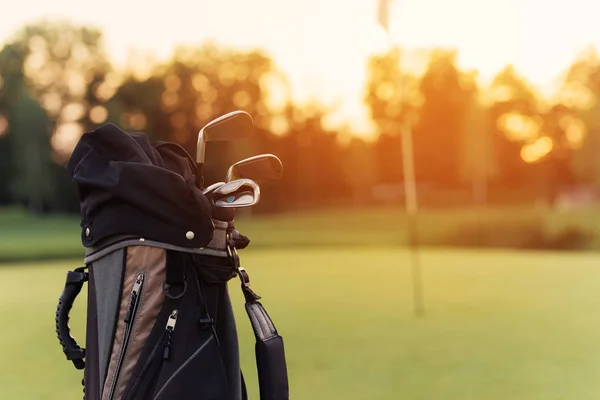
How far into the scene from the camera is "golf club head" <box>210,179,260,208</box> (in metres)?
2.28

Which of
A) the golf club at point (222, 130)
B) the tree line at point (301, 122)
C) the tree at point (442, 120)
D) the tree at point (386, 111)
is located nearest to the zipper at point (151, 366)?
the golf club at point (222, 130)

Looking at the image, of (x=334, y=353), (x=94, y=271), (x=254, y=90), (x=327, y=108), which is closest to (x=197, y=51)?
(x=254, y=90)

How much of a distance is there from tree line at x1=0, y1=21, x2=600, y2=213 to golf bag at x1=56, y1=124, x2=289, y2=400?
95.7 ft

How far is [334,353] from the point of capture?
5.80 m

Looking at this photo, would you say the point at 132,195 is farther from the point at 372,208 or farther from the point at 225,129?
the point at 372,208

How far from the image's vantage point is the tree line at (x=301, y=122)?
35.0 metres

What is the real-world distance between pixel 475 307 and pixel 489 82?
34.6 metres

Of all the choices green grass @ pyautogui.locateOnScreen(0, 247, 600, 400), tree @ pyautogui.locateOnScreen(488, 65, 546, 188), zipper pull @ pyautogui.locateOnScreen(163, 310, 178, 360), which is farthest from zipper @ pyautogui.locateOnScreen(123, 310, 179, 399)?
tree @ pyautogui.locateOnScreen(488, 65, 546, 188)

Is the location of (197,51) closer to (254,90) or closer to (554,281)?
(254,90)

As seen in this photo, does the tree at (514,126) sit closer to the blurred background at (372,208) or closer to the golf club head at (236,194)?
the blurred background at (372,208)

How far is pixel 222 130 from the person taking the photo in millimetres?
2506

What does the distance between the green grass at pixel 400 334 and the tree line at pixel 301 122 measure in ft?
68.4

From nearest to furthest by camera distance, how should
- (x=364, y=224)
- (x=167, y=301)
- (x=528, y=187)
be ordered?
(x=167, y=301) → (x=364, y=224) → (x=528, y=187)

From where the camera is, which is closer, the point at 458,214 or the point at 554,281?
the point at 554,281
